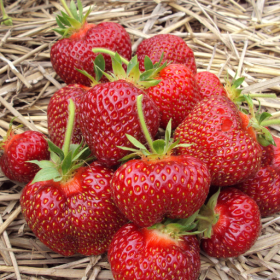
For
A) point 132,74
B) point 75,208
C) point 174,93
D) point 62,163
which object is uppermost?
point 132,74

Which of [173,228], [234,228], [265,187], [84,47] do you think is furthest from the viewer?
[84,47]

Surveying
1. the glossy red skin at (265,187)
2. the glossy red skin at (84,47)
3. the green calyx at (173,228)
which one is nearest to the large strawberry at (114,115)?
the green calyx at (173,228)

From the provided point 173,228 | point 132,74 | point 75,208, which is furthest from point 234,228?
point 132,74

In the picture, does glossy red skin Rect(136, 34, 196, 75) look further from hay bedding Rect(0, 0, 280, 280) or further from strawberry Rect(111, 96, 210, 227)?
strawberry Rect(111, 96, 210, 227)

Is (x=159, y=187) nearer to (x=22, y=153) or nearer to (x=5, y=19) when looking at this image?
(x=22, y=153)

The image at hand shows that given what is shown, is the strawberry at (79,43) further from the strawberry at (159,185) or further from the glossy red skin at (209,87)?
the strawberry at (159,185)

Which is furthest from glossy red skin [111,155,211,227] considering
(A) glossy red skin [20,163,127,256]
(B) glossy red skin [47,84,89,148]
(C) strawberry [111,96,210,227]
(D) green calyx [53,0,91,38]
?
(D) green calyx [53,0,91,38]

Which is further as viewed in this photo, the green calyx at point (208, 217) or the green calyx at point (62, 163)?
the green calyx at point (208, 217)
